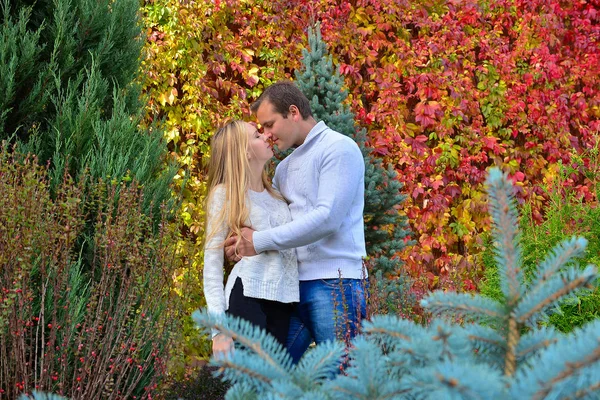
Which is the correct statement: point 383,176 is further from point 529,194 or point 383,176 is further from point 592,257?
point 529,194

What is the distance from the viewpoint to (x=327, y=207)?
113 inches

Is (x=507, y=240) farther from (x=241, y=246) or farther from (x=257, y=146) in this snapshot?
(x=257, y=146)

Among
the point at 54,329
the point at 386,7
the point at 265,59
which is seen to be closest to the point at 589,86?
the point at 386,7

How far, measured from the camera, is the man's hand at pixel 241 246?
9.65ft

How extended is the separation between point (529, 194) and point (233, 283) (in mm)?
4069

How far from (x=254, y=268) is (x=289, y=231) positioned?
252mm

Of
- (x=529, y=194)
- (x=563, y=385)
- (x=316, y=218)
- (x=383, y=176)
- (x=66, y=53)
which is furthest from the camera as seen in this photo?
(x=529, y=194)

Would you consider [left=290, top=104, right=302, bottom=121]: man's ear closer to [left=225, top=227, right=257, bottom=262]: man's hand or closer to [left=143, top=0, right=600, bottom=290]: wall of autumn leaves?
[left=225, top=227, right=257, bottom=262]: man's hand

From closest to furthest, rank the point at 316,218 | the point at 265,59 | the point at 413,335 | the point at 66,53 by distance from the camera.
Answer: the point at 413,335 → the point at 316,218 → the point at 66,53 → the point at 265,59

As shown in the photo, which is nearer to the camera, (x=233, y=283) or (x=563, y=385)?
(x=563, y=385)

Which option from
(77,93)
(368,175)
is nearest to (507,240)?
(77,93)

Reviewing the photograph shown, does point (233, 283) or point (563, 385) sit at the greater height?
point (233, 283)

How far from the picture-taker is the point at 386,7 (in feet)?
20.6

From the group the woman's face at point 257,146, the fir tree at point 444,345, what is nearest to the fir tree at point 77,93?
the woman's face at point 257,146
